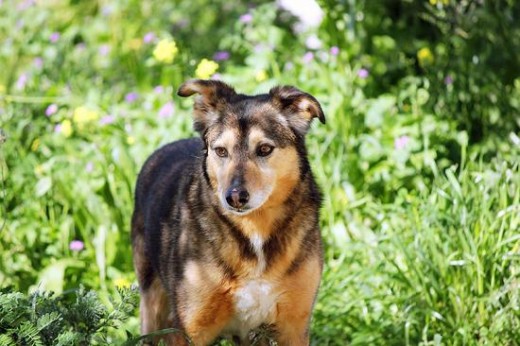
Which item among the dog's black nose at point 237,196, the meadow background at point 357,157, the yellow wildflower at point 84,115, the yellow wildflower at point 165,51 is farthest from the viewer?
the yellow wildflower at point 84,115

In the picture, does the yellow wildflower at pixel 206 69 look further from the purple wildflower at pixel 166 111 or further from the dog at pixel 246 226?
the dog at pixel 246 226

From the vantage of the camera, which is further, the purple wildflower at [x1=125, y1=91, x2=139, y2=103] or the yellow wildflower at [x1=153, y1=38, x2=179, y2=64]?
the purple wildflower at [x1=125, y1=91, x2=139, y2=103]

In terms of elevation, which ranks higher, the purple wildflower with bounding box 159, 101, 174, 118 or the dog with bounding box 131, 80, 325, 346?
the dog with bounding box 131, 80, 325, 346

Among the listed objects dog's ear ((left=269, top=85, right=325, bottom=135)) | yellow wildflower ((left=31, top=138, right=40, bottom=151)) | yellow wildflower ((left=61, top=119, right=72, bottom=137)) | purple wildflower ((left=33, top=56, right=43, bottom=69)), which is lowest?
yellow wildflower ((left=31, top=138, right=40, bottom=151))

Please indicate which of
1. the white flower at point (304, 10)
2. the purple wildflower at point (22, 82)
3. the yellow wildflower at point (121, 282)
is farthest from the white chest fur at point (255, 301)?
the white flower at point (304, 10)

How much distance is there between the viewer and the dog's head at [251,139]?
13.7ft

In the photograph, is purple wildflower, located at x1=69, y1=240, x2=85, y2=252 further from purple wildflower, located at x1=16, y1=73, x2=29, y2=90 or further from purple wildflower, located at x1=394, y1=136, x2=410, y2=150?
purple wildflower, located at x1=394, y1=136, x2=410, y2=150

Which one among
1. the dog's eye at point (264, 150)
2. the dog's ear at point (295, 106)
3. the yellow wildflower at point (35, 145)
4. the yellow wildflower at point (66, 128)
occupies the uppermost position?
the dog's ear at point (295, 106)

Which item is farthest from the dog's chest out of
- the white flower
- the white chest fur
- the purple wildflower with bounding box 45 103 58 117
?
the white flower

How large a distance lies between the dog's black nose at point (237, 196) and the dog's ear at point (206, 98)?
20.4 inches

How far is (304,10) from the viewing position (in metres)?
9.09

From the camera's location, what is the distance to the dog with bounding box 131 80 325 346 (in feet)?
14.0

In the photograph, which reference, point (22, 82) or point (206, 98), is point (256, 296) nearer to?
point (206, 98)

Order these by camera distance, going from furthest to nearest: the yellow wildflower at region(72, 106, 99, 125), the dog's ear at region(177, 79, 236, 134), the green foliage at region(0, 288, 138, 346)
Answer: the yellow wildflower at region(72, 106, 99, 125), the dog's ear at region(177, 79, 236, 134), the green foliage at region(0, 288, 138, 346)
